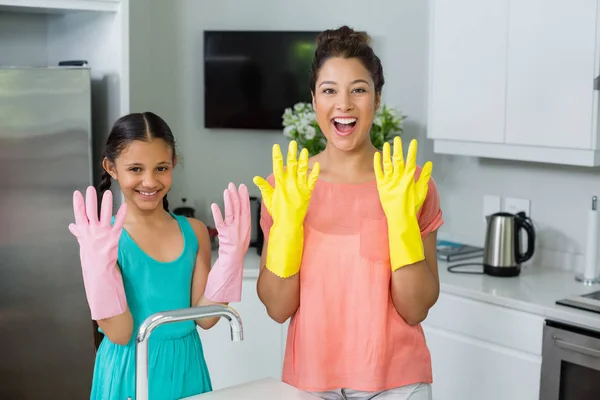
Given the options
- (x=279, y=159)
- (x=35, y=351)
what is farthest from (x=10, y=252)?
(x=279, y=159)

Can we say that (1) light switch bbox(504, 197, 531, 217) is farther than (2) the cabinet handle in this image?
Yes

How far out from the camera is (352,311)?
1632 mm

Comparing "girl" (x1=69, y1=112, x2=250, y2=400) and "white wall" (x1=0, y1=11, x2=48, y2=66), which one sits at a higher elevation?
"white wall" (x1=0, y1=11, x2=48, y2=66)

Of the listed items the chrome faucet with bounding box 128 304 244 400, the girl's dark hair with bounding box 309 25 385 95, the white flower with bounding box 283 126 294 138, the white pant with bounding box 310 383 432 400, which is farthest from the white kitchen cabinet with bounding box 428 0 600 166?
the chrome faucet with bounding box 128 304 244 400

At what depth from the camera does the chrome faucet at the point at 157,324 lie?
129 centimetres

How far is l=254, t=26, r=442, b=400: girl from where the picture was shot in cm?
160

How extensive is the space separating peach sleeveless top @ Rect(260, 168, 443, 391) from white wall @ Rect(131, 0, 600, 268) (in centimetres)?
160

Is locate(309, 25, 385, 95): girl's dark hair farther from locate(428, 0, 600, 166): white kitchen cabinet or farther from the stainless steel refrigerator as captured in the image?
the stainless steel refrigerator

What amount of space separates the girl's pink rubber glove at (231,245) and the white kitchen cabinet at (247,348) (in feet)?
4.40

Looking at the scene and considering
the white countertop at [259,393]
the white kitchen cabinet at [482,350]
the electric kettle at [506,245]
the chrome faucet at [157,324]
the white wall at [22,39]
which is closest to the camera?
the chrome faucet at [157,324]

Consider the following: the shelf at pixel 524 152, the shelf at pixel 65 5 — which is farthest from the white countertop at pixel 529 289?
the shelf at pixel 65 5

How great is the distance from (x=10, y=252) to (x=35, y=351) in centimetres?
34

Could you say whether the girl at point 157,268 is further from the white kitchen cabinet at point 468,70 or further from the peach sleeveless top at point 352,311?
the white kitchen cabinet at point 468,70

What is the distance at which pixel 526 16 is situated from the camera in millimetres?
2635
